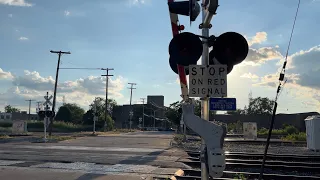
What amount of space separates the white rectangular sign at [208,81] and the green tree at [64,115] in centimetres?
12379

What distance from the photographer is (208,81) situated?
514cm

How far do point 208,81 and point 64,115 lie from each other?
124548mm

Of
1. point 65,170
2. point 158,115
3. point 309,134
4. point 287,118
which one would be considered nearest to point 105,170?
point 65,170

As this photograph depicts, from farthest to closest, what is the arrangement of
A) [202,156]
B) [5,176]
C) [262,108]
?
1. [262,108]
2. [5,176]
3. [202,156]

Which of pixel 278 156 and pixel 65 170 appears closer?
pixel 65 170

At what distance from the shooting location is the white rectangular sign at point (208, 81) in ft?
16.7

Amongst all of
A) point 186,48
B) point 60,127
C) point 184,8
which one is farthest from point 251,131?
point 60,127

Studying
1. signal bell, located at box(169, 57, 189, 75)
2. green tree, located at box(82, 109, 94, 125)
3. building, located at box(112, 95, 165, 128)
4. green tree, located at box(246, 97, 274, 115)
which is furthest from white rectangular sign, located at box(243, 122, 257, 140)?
building, located at box(112, 95, 165, 128)

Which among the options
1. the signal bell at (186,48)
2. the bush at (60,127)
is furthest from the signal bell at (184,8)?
the bush at (60,127)

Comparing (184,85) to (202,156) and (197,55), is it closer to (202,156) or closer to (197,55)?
(197,55)

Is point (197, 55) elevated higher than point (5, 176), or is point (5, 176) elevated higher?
point (197, 55)

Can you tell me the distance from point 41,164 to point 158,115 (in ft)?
435

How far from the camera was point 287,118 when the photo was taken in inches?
3044

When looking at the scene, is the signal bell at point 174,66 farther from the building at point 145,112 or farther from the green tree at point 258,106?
the building at point 145,112
